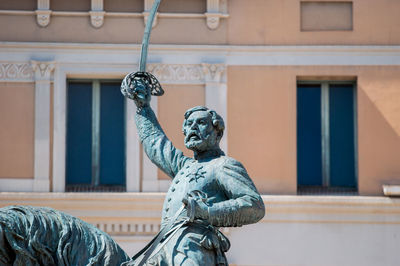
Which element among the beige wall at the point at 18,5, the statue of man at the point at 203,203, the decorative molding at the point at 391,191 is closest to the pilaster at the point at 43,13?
the beige wall at the point at 18,5

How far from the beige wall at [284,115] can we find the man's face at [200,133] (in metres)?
17.2

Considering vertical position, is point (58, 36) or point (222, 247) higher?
point (58, 36)

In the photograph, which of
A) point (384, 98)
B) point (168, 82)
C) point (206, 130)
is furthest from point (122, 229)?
point (206, 130)

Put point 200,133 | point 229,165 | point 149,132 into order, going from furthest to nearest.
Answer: point 149,132, point 200,133, point 229,165

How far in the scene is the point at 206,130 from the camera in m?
10.6

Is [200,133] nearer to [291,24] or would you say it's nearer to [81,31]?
[81,31]

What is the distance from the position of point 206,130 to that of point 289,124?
17.5m

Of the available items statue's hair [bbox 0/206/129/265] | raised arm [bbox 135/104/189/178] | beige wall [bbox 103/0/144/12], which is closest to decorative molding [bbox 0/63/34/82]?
beige wall [bbox 103/0/144/12]

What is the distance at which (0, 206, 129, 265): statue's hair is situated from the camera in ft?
32.0

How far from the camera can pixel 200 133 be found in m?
10.6

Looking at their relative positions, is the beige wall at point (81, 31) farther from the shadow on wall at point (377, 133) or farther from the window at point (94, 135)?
the shadow on wall at point (377, 133)

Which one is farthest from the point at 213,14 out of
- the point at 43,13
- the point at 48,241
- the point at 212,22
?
the point at 48,241

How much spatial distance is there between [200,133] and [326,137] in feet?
59.2

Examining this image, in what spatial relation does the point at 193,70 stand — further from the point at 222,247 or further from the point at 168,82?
the point at 222,247
